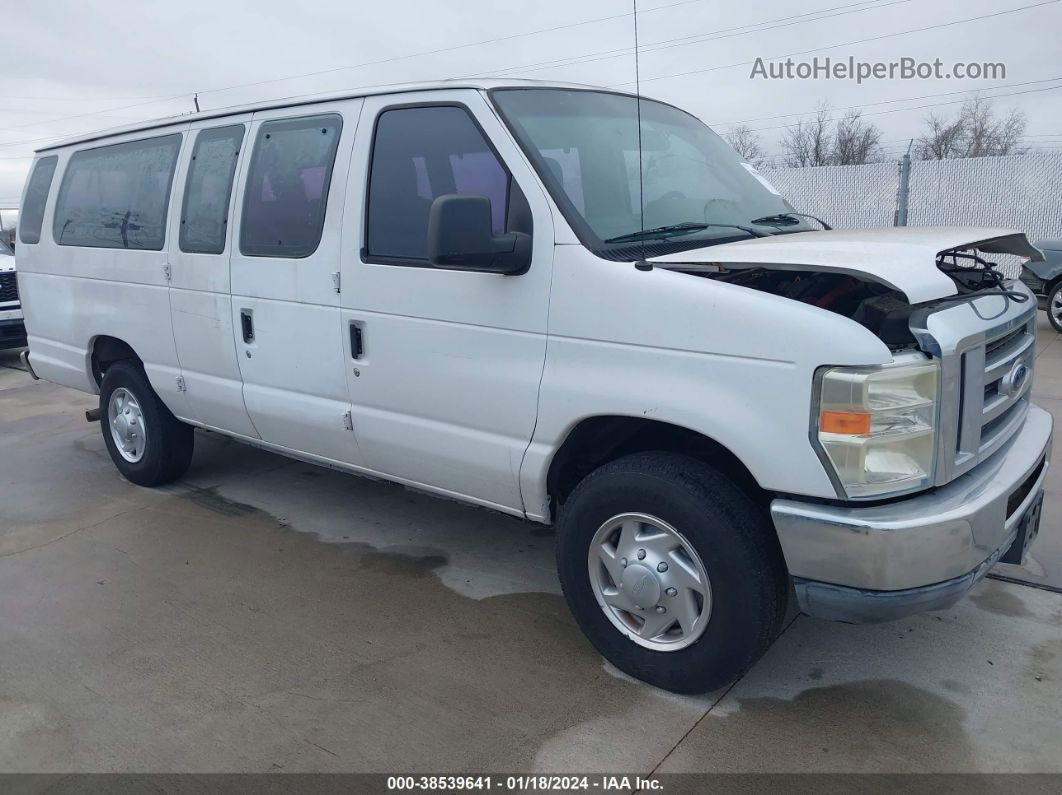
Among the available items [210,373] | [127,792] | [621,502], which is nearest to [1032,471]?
[621,502]

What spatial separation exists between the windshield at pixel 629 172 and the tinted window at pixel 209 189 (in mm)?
1778

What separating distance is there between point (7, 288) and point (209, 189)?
8148mm

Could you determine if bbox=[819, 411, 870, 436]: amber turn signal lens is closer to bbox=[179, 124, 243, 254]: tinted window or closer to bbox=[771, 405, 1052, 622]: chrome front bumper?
bbox=[771, 405, 1052, 622]: chrome front bumper

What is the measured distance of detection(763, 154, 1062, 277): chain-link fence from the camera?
44.0 ft

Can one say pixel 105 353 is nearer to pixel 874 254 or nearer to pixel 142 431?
pixel 142 431

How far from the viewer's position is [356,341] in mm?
3891

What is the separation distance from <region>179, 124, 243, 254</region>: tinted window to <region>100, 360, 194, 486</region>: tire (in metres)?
1.13

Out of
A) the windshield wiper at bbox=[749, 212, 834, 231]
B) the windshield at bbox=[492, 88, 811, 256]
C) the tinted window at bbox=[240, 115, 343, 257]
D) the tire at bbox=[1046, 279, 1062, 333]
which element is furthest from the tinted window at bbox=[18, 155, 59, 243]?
the tire at bbox=[1046, 279, 1062, 333]

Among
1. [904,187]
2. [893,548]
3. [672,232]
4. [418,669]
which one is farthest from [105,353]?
[904,187]

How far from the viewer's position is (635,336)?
9.71ft

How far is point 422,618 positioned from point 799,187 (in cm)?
1387

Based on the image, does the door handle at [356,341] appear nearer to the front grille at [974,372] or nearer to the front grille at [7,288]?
the front grille at [974,372]

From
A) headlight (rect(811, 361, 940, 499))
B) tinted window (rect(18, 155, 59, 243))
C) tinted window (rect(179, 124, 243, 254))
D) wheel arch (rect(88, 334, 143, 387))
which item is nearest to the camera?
headlight (rect(811, 361, 940, 499))

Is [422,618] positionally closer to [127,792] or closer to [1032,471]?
[127,792]
